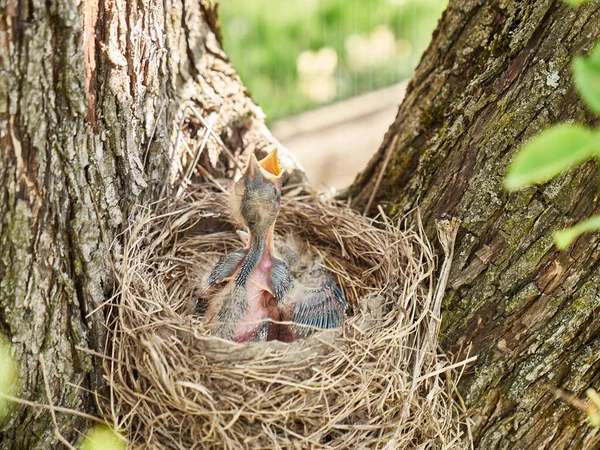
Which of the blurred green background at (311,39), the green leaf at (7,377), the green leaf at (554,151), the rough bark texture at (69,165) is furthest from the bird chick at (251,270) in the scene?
the blurred green background at (311,39)

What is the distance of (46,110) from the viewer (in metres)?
1.48

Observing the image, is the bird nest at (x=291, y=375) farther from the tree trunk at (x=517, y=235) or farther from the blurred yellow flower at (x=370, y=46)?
the blurred yellow flower at (x=370, y=46)

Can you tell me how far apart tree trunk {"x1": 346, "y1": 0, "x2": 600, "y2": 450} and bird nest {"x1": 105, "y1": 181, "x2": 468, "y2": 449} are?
91mm

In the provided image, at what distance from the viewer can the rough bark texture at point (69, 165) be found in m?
1.44

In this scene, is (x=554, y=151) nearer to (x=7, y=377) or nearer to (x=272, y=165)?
(x=7, y=377)

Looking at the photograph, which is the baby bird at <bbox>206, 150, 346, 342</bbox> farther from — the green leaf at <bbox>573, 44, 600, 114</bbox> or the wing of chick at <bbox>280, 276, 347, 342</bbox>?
the green leaf at <bbox>573, 44, 600, 114</bbox>

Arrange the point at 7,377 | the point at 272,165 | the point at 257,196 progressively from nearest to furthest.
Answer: the point at 7,377 < the point at 257,196 < the point at 272,165

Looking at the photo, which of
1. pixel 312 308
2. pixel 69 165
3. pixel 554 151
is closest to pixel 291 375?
pixel 312 308

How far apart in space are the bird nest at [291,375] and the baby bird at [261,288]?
0.34ft

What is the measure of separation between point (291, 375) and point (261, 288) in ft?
1.47

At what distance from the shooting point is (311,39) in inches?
186

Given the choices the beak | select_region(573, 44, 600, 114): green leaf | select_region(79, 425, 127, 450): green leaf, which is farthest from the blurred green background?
select_region(573, 44, 600, 114): green leaf

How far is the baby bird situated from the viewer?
6.86 ft

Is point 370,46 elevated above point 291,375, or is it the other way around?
point 370,46
